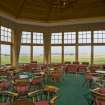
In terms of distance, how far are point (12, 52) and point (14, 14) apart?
11.7ft

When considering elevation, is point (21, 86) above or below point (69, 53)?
below

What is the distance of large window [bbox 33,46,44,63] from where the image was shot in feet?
66.0

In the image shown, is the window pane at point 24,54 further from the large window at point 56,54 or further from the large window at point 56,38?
the large window at point 56,38

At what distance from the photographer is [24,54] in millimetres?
19453

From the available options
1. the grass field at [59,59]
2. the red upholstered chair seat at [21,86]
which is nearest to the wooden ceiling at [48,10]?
the grass field at [59,59]

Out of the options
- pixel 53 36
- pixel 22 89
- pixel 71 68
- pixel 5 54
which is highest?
pixel 53 36

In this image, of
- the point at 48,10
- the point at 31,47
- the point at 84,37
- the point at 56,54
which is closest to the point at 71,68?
the point at 56,54

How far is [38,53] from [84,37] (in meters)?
4.73

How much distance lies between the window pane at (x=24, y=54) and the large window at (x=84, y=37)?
16.6ft

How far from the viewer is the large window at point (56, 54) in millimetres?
20219

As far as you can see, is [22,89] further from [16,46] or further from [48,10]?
[48,10]

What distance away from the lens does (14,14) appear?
1614cm

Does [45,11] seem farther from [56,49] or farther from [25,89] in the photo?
[25,89]

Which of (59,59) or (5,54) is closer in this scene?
→ (5,54)
